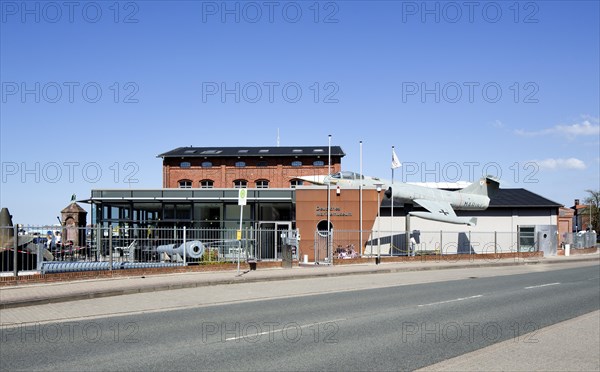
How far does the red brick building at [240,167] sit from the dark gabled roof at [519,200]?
56.1ft

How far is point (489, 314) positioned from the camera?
44.8 ft

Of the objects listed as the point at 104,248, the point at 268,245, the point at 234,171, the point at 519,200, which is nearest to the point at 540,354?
the point at 104,248

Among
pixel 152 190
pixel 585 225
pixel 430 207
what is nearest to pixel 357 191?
pixel 430 207

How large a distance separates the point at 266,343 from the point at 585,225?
10584cm

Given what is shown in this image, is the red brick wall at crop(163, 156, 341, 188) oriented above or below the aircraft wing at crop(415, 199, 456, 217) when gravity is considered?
above

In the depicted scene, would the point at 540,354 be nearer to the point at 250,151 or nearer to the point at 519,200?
the point at 519,200

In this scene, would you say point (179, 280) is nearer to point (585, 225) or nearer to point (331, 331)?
point (331, 331)

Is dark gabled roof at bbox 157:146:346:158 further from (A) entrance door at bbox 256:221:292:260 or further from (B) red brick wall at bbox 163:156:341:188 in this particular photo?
(A) entrance door at bbox 256:221:292:260

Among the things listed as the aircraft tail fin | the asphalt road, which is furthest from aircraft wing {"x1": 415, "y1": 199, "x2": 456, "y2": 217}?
the asphalt road

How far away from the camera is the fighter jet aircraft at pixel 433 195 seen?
39531 millimetres

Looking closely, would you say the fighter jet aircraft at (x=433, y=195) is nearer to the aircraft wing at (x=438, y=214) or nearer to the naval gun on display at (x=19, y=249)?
the aircraft wing at (x=438, y=214)

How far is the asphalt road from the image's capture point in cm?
852

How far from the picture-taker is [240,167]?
206 ft

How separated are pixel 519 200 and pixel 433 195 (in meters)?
10.7
